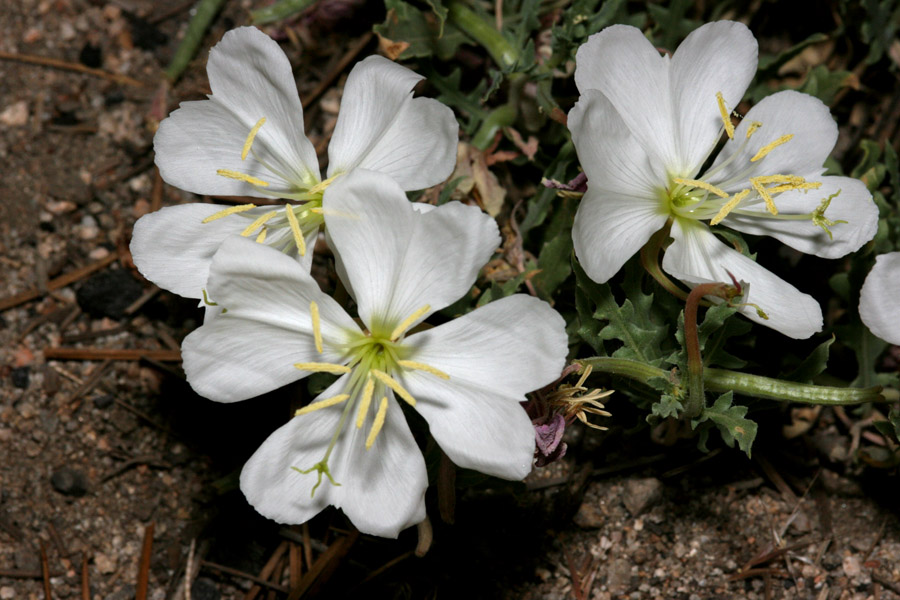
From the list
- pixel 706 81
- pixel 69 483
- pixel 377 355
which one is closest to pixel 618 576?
pixel 377 355

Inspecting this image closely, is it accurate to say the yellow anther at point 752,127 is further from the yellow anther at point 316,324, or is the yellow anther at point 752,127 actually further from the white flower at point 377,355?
the yellow anther at point 316,324

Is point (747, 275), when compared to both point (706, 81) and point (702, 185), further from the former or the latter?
point (706, 81)

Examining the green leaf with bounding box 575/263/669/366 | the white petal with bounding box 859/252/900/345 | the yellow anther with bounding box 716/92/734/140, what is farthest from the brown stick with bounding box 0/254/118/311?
the white petal with bounding box 859/252/900/345

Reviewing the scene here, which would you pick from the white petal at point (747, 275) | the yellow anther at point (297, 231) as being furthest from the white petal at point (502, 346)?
the white petal at point (747, 275)

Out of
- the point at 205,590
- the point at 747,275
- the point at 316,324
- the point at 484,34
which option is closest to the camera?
the point at 316,324

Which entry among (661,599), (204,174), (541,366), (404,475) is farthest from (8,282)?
(661,599)

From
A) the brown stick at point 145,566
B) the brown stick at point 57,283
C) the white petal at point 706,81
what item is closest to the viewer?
the white petal at point 706,81
